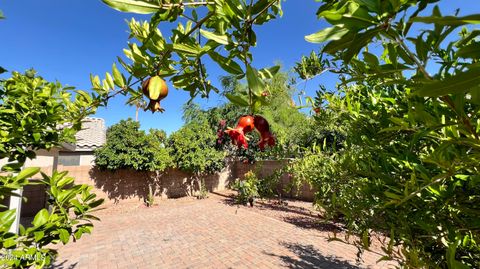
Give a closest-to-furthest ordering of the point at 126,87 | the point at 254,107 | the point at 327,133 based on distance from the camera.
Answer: the point at 254,107, the point at 126,87, the point at 327,133

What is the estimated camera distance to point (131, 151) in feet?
35.4

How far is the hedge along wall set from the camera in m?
10.4

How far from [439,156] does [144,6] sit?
90 centimetres

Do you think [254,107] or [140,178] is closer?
[254,107]

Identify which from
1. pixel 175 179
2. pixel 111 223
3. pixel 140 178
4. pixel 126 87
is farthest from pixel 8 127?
pixel 175 179

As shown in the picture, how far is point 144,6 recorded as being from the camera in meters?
0.65

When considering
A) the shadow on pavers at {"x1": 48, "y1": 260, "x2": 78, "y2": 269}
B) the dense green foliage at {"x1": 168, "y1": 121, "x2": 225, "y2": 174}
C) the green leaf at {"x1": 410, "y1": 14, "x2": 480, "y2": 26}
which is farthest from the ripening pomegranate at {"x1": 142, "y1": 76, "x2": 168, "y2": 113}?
the dense green foliage at {"x1": 168, "y1": 121, "x2": 225, "y2": 174}

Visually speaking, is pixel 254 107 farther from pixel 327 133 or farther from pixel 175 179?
pixel 175 179

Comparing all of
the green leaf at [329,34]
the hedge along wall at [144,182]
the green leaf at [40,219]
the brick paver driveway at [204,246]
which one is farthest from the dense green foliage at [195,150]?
the green leaf at [329,34]

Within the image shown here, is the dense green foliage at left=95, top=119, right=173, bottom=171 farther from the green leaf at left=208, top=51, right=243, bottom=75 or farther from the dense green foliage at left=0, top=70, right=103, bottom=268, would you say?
the green leaf at left=208, top=51, right=243, bottom=75

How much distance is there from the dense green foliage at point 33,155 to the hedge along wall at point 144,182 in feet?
26.8

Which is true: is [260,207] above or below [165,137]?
below

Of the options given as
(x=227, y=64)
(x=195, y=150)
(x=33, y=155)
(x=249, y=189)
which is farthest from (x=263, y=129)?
(x=195, y=150)

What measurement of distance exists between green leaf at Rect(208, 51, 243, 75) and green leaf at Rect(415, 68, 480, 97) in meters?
0.50
